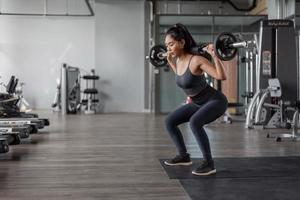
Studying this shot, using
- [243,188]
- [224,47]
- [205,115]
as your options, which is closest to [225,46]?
[224,47]

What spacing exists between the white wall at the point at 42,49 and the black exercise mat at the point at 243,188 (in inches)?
397

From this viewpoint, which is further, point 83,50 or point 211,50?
point 83,50

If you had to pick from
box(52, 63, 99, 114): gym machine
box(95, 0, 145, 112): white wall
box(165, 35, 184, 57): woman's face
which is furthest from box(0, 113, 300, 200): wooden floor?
box(95, 0, 145, 112): white wall

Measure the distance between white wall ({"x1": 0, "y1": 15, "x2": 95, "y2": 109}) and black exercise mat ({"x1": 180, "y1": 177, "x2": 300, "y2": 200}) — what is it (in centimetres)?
1009

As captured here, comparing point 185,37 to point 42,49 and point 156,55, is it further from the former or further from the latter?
point 42,49

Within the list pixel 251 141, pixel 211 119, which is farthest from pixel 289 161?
pixel 251 141

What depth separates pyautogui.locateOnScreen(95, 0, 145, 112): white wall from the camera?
12445mm

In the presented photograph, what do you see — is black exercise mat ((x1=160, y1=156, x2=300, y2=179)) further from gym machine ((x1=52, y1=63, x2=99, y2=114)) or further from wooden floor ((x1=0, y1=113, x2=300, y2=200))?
gym machine ((x1=52, y1=63, x2=99, y2=114))

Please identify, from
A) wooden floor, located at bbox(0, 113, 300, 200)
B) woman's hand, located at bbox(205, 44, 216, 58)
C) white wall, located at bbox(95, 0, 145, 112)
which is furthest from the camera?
white wall, located at bbox(95, 0, 145, 112)

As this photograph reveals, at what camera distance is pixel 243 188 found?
2.87m

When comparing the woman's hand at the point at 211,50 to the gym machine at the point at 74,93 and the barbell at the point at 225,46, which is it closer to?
the barbell at the point at 225,46

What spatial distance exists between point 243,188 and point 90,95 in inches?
373

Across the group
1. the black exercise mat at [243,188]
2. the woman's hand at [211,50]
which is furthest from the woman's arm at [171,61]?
the black exercise mat at [243,188]

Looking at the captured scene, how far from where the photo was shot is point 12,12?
12.6 m
